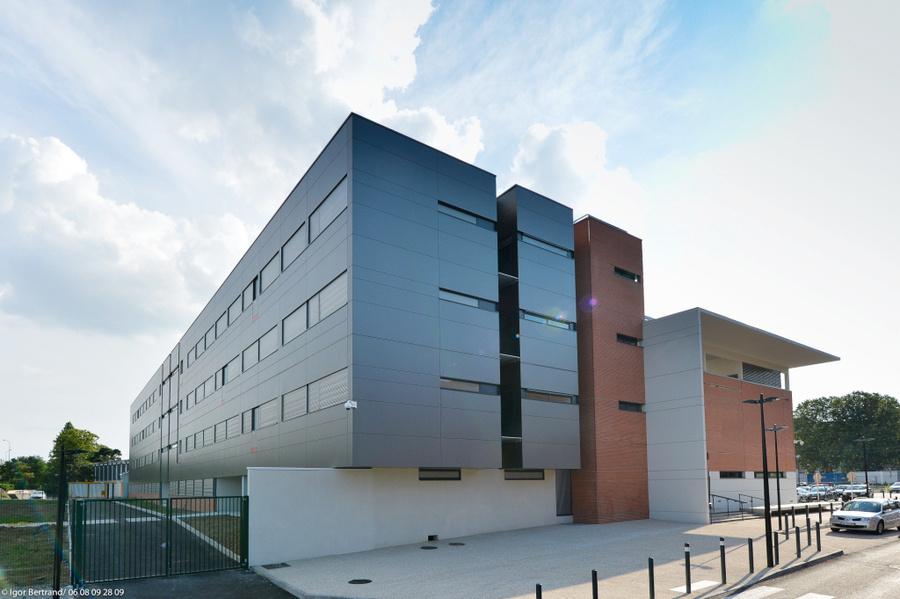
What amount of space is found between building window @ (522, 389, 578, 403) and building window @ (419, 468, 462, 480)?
4.74 m

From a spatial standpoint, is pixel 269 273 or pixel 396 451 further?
pixel 269 273

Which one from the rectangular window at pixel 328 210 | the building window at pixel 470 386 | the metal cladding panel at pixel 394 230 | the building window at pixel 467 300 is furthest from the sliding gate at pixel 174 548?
the rectangular window at pixel 328 210

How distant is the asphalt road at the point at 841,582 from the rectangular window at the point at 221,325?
3617cm

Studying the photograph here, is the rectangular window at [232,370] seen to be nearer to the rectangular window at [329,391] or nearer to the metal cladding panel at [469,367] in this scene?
the rectangular window at [329,391]

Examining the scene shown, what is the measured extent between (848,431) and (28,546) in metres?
119

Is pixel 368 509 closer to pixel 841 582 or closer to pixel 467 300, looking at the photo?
pixel 467 300

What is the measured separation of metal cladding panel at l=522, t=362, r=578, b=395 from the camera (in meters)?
28.3

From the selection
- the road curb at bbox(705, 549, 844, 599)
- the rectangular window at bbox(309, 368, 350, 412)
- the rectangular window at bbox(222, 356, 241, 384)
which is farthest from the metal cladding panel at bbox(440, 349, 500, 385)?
the rectangular window at bbox(222, 356, 241, 384)

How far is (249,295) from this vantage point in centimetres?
3722

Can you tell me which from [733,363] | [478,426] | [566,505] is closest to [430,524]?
[478,426]

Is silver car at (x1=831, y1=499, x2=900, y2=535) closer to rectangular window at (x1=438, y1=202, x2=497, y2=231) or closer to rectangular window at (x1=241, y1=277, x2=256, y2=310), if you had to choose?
rectangular window at (x1=438, y1=202, x2=497, y2=231)

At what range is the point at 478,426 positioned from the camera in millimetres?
25547

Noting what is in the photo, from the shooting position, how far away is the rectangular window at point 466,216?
26531 millimetres

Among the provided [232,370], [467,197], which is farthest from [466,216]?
[232,370]
